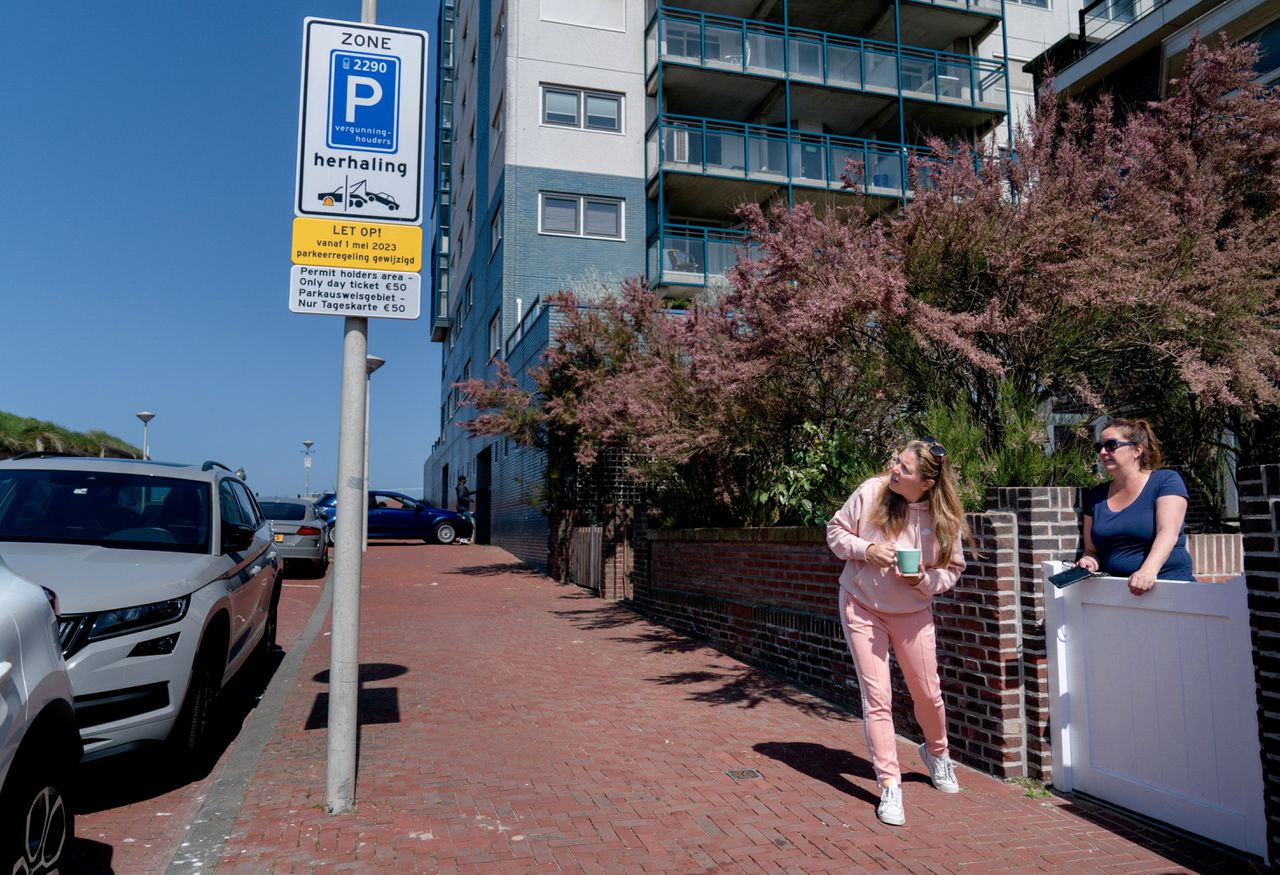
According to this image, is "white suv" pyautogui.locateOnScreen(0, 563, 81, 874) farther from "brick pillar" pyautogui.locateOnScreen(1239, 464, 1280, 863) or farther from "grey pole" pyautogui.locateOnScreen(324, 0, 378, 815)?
"brick pillar" pyautogui.locateOnScreen(1239, 464, 1280, 863)

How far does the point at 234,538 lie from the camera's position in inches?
235

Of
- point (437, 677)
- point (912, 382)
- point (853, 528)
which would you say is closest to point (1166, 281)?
point (912, 382)

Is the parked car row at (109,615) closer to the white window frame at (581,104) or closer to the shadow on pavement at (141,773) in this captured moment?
the shadow on pavement at (141,773)

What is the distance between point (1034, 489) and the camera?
16.3 feet

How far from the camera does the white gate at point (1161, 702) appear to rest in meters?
3.85

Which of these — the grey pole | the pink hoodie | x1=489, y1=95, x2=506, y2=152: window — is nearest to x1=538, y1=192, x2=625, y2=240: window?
x1=489, y1=95, x2=506, y2=152: window

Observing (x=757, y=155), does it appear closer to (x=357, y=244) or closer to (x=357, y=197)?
(x=357, y=197)

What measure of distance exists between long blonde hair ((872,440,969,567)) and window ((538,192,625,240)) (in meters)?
18.8

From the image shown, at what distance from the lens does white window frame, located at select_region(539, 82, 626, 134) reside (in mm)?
22469

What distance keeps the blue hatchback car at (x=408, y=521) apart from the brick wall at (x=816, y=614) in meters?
13.9

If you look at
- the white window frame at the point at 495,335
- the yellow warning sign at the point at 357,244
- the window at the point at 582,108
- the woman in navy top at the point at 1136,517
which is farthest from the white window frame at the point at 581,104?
the woman in navy top at the point at 1136,517

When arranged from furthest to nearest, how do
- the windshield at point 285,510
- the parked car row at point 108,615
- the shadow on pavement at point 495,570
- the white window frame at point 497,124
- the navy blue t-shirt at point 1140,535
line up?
the white window frame at point 497,124, the shadow on pavement at point 495,570, the windshield at point 285,510, the navy blue t-shirt at point 1140,535, the parked car row at point 108,615

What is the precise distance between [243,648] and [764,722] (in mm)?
3595

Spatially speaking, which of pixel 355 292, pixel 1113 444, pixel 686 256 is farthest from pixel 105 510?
pixel 686 256
